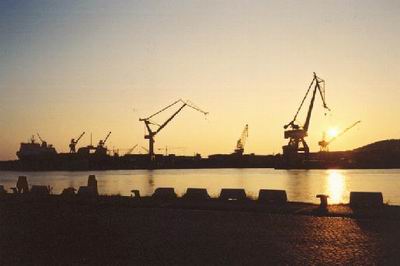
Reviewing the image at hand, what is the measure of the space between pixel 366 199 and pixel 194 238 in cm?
1255

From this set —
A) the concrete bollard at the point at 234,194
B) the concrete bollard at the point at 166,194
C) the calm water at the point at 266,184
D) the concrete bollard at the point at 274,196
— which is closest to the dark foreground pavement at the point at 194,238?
the concrete bollard at the point at 274,196

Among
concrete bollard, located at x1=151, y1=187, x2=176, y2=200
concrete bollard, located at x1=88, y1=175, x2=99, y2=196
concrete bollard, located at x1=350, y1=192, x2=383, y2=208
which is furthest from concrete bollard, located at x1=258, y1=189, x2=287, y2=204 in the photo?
concrete bollard, located at x1=88, y1=175, x2=99, y2=196

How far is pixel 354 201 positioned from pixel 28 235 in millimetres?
16319

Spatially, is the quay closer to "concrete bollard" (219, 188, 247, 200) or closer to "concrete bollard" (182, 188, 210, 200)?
"concrete bollard" (219, 188, 247, 200)

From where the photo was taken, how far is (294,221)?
65.7 ft

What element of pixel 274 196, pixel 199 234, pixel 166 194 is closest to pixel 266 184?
pixel 166 194

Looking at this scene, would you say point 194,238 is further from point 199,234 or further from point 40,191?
point 40,191

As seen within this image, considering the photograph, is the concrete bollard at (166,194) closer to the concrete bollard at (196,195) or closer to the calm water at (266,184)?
the concrete bollard at (196,195)

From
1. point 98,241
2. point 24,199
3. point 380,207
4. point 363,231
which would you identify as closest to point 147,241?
point 98,241

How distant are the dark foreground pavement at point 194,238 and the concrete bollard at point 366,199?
14.7 ft

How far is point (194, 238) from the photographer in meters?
16.2

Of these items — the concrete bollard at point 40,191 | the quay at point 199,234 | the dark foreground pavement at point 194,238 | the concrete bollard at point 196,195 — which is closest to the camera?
the dark foreground pavement at point 194,238

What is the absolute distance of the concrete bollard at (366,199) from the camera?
80.5 ft

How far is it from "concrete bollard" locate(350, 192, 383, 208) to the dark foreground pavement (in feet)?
14.7
